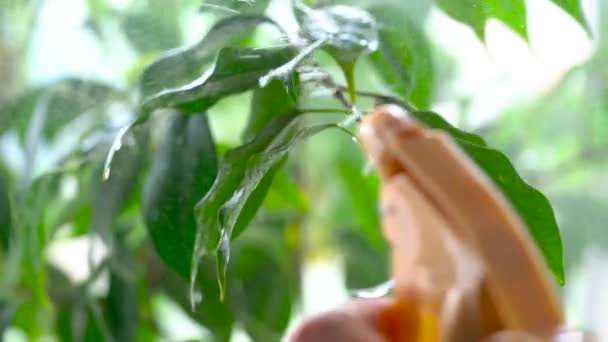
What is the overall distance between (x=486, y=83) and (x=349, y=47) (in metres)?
0.47

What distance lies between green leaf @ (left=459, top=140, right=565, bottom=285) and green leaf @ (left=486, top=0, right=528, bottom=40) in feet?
0.24

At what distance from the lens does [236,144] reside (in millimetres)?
568

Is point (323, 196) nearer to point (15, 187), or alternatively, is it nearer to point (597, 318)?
point (15, 187)

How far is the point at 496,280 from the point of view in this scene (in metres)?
0.24

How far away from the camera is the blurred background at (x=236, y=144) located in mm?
569

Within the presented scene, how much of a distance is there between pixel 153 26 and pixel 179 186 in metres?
0.21

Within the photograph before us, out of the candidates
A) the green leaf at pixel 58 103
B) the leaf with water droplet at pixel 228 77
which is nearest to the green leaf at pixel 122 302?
the green leaf at pixel 58 103

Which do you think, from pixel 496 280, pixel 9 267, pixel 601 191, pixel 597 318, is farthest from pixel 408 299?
pixel 601 191

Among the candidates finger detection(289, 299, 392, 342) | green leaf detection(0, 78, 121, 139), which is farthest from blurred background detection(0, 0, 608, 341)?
finger detection(289, 299, 392, 342)

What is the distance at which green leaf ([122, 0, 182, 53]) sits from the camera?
1.90ft

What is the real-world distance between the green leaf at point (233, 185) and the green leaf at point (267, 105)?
47 mm

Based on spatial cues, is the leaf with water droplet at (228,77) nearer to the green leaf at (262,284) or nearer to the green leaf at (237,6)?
the green leaf at (237,6)

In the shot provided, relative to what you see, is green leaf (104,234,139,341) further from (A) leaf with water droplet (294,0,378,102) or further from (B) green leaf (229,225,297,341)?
(A) leaf with water droplet (294,0,378,102)

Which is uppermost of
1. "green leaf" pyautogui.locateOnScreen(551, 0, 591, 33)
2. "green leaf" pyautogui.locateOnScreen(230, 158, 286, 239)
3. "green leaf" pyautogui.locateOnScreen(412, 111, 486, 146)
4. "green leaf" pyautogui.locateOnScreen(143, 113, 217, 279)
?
"green leaf" pyautogui.locateOnScreen(551, 0, 591, 33)
